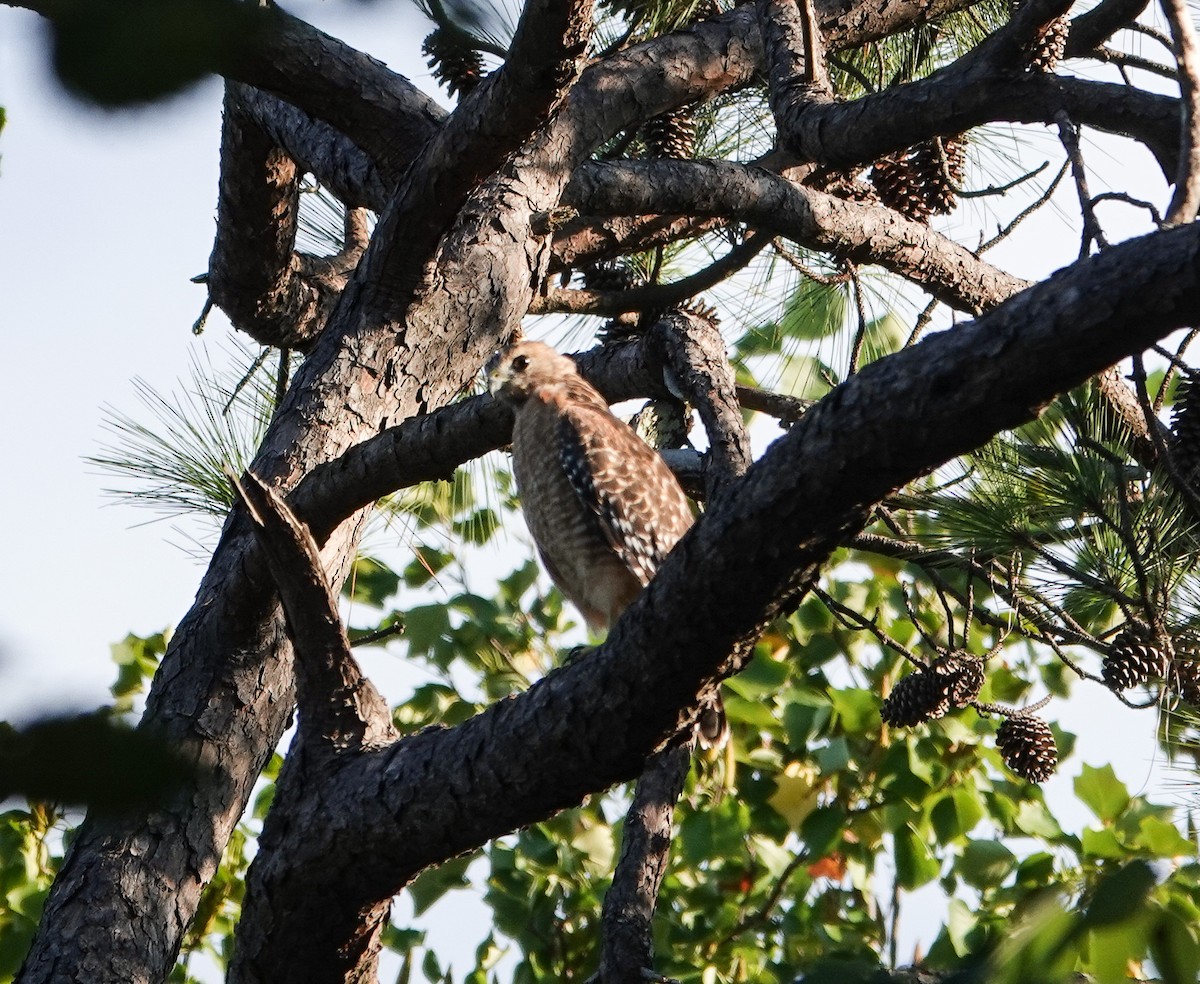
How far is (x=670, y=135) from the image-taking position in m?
4.74

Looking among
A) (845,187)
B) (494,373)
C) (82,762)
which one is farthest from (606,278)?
(82,762)

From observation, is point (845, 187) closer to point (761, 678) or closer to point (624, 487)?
point (624, 487)

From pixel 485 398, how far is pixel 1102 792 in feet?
6.76

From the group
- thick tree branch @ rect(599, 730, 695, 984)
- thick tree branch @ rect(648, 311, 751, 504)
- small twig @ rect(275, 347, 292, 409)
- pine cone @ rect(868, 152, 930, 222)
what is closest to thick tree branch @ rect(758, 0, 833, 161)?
pine cone @ rect(868, 152, 930, 222)

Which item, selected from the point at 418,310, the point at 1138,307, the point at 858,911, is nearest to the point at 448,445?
A: the point at 418,310

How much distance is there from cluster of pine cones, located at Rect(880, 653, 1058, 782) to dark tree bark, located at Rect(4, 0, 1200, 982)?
0.90 meters

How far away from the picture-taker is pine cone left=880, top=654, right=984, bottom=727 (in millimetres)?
3080

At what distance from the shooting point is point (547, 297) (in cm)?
422

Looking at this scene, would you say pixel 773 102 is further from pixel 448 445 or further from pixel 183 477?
pixel 183 477

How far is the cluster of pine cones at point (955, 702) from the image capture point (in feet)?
10.1

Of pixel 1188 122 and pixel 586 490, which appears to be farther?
pixel 586 490

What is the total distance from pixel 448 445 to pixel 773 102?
1604 mm

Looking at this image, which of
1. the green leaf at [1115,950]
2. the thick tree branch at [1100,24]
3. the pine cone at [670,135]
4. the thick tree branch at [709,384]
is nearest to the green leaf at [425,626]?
the pine cone at [670,135]

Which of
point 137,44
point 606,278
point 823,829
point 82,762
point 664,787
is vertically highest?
point 606,278
